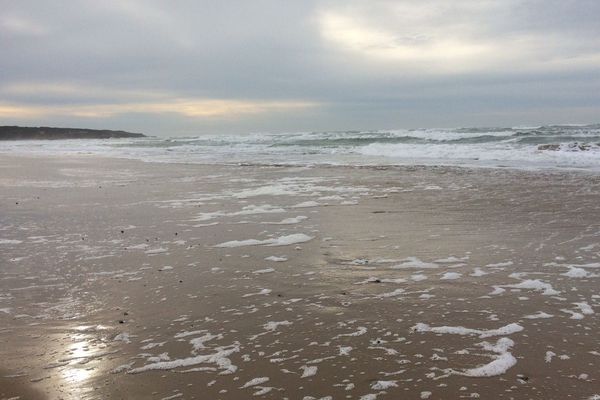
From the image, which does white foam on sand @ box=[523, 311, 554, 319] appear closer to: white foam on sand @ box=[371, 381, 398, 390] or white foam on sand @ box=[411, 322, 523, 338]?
white foam on sand @ box=[411, 322, 523, 338]

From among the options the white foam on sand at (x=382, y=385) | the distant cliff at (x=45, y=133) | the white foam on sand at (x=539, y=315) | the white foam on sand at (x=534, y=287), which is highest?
the distant cliff at (x=45, y=133)

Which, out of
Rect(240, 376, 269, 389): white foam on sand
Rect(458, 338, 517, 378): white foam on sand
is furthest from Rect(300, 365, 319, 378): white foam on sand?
Rect(458, 338, 517, 378): white foam on sand

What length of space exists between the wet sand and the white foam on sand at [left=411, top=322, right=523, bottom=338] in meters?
0.02

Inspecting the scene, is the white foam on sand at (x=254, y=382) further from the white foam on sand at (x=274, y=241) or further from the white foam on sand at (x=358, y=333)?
the white foam on sand at (x=274, y=241)

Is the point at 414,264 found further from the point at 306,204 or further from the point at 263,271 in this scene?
the point at 306,204

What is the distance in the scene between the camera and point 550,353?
9.67 ft

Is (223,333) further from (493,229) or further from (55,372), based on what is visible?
(493,229)

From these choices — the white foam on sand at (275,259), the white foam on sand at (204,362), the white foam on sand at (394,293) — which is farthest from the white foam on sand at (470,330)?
the white foam on sand at (275,259)

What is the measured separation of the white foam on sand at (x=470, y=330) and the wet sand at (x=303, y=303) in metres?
0.02

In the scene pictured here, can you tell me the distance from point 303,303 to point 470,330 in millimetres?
1235

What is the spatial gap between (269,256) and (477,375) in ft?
9.61

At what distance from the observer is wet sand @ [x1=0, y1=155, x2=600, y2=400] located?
2.73m

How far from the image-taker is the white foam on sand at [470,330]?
3.27 meters

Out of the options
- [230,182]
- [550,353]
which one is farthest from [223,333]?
[230,182]
